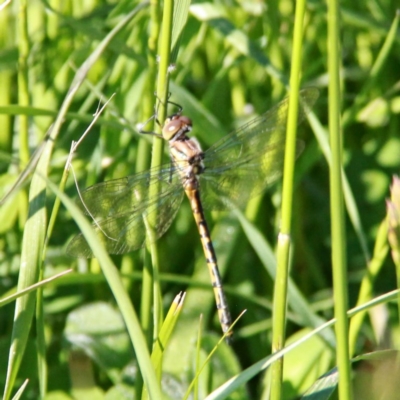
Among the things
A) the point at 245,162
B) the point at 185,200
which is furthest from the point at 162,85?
the point at 185,200

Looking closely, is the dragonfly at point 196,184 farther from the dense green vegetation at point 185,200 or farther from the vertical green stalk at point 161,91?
the vertical green stalk at point 161,91

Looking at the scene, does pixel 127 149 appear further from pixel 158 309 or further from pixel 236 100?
pixel 158 309

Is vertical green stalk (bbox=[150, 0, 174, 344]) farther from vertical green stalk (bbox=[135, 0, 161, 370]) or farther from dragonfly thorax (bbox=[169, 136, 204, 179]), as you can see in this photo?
dragonfly thorax (bbox=[169, 136, 204, 179])

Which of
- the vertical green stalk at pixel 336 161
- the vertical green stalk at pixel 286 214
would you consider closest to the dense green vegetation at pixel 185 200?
the vertical green stalk at pixel 286 214

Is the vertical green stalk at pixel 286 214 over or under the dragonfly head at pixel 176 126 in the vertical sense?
under

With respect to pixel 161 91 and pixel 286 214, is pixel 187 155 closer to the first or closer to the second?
pixel 161 91

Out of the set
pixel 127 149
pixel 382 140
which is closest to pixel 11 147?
pixel 127 149
